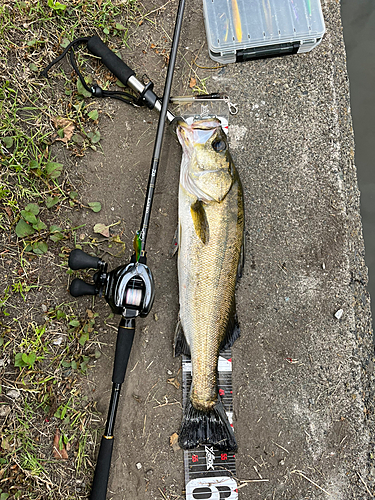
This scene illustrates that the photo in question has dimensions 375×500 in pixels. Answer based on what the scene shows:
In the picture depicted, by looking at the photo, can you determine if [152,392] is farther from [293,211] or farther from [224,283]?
[293,211]

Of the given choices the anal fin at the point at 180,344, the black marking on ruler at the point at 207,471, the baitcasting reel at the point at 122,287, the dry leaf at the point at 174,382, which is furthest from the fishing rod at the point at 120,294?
the black marking on ruler at the point at 207,471

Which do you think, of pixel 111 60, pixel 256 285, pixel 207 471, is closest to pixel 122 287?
pixel 256 285

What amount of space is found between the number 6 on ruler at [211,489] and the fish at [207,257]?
1.33 feet

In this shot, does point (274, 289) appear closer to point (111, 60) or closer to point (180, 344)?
point (180, 344)

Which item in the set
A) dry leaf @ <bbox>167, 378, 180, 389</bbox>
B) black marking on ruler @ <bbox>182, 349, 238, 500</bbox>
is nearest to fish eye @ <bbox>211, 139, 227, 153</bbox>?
black marking on ruler @ <bbox>182, 349, 238, 500</bbox>

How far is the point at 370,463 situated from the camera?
9.80 ft

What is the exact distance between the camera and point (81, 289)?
250cm

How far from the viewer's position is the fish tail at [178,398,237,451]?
104 inches

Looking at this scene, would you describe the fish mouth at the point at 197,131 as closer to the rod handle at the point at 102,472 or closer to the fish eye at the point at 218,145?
the fish eye at the point at 218,145

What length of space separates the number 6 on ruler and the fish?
15.9 inches

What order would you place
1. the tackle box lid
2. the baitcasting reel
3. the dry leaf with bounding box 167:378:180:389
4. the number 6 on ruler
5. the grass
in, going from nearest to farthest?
1. the baitcasting reel
2. the grass
3. the number 6 on ruler
4. the dry leaf with bounding box 167:378:180:389
5. the tackle box lid

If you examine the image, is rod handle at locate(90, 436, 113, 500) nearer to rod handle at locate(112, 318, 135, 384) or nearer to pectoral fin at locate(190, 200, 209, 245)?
rod handle at locate(112, 318, 135, 384)

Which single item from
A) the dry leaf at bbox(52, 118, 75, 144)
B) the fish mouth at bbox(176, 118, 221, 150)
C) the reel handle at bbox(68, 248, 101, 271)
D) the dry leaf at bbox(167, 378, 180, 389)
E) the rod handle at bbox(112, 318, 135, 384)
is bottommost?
the dry leaf at bbox(167, 378, 180, 389)

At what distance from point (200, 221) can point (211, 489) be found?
7.35 feet
